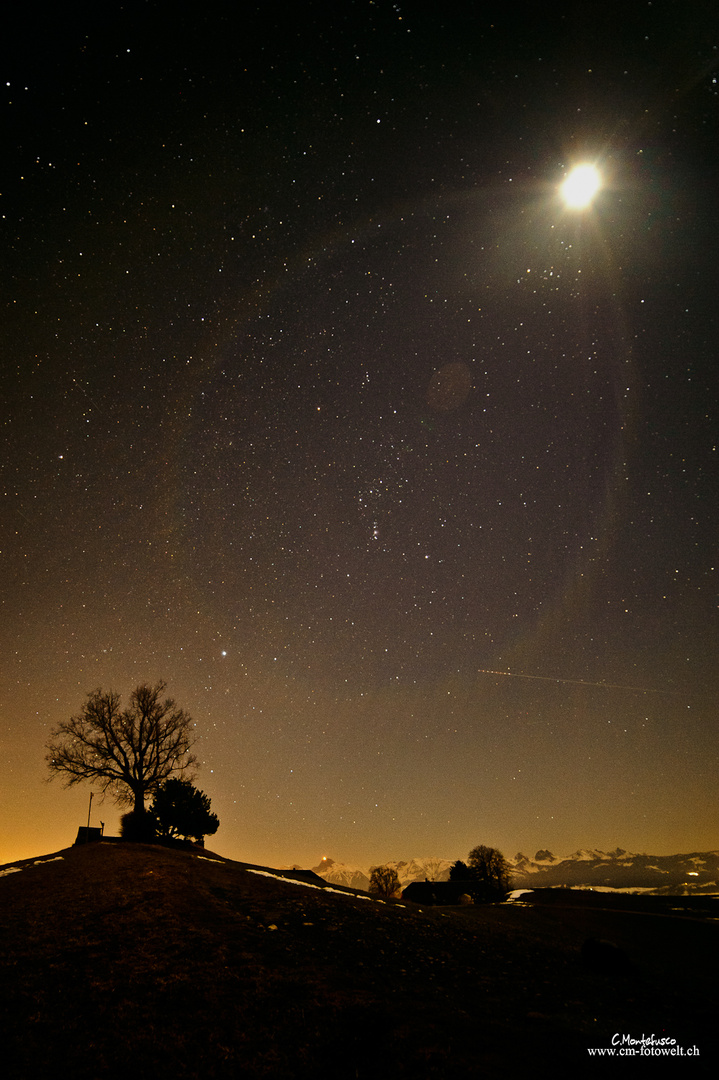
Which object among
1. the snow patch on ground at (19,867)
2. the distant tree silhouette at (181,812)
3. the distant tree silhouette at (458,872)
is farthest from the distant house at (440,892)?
the snow patch on ground at (19,867)

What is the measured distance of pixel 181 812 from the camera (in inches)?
1565

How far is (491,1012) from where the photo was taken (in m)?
10.1

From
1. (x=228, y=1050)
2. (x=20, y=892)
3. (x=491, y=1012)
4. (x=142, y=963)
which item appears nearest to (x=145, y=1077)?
(x=228, y=1050)

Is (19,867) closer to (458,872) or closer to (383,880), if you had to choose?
(458,872)

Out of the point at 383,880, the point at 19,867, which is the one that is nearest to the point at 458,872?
the point at 383,880

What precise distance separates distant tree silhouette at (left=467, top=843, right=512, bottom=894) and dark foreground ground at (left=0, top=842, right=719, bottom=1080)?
67231 mm

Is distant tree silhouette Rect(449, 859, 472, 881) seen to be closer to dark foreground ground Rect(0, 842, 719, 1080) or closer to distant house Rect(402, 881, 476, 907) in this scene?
distant house Rect(402, 881, 476, 907)

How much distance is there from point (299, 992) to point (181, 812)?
34803 millimetres

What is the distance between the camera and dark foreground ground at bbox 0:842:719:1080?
7.79 m

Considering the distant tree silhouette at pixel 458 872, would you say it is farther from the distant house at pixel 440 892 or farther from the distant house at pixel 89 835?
the distant house at pixel 89 835

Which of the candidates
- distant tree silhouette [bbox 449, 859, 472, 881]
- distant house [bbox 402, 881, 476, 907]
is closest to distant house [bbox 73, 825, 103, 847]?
distant house [bbox 402, 881, 476, 907]

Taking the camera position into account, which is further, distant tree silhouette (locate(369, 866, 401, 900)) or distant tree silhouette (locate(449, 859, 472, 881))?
distant tree silhouette (locate(369, 866, 401, 900))

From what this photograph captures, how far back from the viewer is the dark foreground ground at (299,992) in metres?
7.79

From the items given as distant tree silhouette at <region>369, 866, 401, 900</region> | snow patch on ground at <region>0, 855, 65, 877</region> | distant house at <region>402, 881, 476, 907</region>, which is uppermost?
snow patch on ground at <region>0, 855, 65, 877</region>
